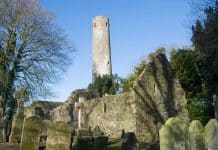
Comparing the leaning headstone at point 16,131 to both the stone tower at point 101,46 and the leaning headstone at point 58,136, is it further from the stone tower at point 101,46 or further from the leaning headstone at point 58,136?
the stone tower at point 101,46

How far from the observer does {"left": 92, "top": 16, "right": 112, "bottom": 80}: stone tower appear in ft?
183

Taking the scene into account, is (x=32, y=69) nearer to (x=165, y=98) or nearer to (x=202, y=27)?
(x=165, y=98)

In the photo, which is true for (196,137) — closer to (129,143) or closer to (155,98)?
(129,143)

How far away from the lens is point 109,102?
2956 centimetres

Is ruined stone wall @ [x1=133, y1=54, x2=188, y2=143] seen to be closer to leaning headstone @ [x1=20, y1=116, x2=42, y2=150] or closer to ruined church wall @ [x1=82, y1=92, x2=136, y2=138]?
ruined church wall @ [x1=82, y1=92, x2=136, y2=138]

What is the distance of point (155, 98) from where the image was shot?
2845 cm

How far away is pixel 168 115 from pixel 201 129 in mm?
19522

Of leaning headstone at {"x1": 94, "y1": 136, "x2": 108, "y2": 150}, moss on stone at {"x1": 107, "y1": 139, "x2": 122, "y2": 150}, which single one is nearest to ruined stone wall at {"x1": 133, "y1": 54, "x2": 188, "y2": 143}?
moss on stone at {"x1": 107, "y1": 139, "x2": 122, "y2": 150}

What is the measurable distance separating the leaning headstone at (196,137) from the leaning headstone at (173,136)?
2.37 ft

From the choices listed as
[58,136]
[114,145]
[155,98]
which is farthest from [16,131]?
[155,98]

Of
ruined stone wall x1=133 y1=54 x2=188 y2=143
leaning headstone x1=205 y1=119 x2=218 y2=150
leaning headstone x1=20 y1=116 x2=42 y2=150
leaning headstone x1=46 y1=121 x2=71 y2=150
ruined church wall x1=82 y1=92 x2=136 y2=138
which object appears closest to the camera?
leaning headstone x1=205 y1=119 x2=218 y2=150

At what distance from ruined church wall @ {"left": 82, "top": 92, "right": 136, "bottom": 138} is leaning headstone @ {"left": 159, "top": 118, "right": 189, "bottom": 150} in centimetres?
1891

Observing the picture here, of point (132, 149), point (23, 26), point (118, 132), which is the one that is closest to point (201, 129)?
point (132, 149)

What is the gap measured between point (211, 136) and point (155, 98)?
1926cm
